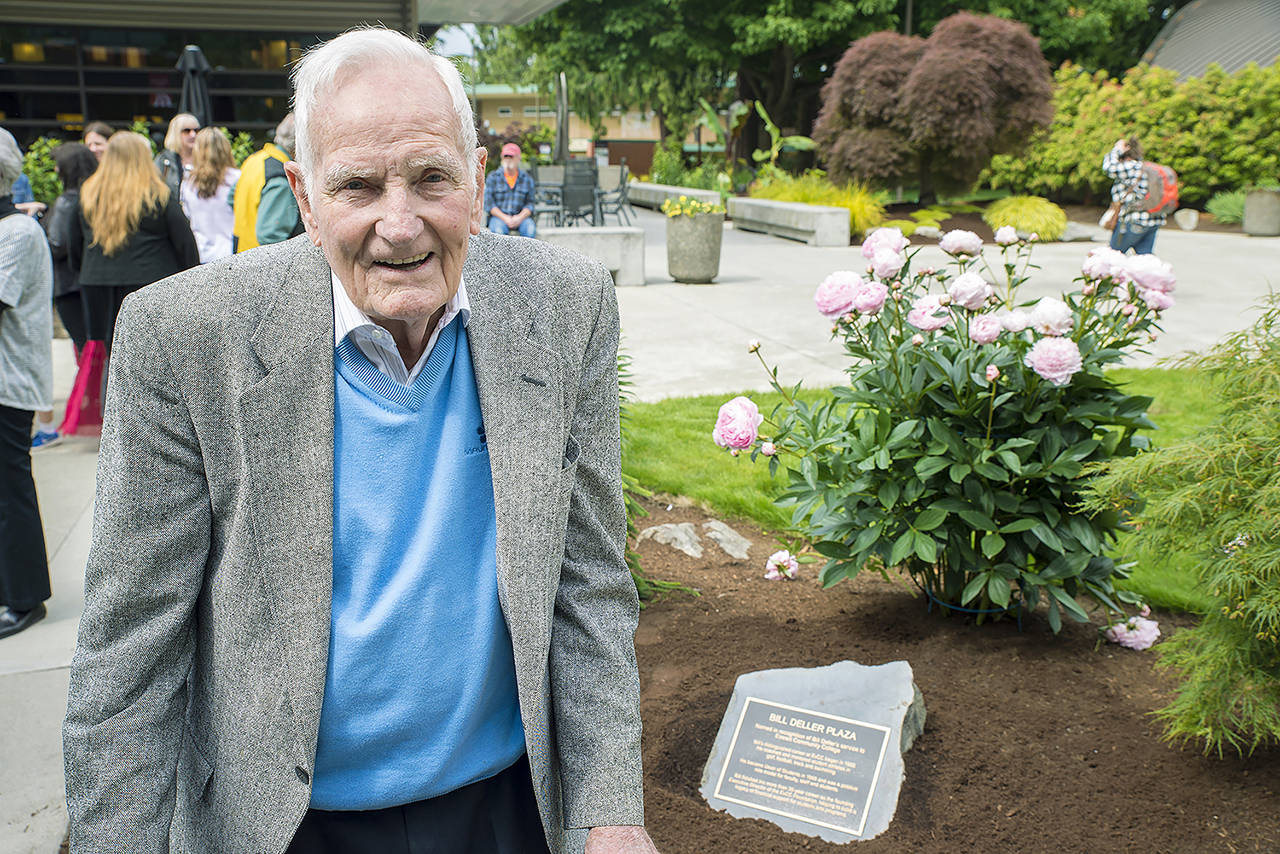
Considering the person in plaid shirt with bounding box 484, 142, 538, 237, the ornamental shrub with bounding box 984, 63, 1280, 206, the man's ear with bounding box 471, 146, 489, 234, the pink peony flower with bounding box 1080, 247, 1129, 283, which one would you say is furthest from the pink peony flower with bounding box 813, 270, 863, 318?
the ornamental shrub with bounding box 984, 63, 1280, 206

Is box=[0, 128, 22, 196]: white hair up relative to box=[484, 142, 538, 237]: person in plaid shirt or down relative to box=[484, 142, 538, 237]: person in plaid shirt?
up

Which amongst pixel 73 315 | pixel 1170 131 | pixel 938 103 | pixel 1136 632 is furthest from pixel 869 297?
pixel 1170 131

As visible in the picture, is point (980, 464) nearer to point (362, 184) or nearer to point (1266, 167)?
point (362, 184)

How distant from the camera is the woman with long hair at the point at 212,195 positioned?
24.8ft

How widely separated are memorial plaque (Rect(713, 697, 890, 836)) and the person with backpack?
9.69 m

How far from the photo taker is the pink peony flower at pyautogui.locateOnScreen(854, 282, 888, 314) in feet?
11.3

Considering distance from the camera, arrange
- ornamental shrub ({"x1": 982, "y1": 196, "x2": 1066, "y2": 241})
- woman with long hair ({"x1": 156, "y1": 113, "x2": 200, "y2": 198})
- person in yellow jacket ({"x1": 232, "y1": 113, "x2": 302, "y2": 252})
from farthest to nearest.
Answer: ornamental shrub ({"x1": 982, "y1": 196, "x2": 1066, "y2": 241}) < woman with long hair ({"x1": 156, "y1": 113, "x2": 200, "y2": 198}) < person in yellow jacket ({"x1": 232, "y1": 113, "x2": 302, "y2": 252})

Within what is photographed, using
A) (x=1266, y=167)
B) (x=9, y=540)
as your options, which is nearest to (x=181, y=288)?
(x=9, y=540)

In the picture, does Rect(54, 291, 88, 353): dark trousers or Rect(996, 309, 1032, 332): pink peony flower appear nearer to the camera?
Rect(996, 309, 1032, 332): pink peony flower

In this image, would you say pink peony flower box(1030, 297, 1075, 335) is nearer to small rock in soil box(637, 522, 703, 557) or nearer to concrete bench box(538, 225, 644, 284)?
small rock in soil box(637, 522, 703, 557)

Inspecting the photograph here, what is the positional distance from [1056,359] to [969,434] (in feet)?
1.57

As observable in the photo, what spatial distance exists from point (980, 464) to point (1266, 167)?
71.9ft

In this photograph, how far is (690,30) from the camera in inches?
1099

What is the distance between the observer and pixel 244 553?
140 centimetres
